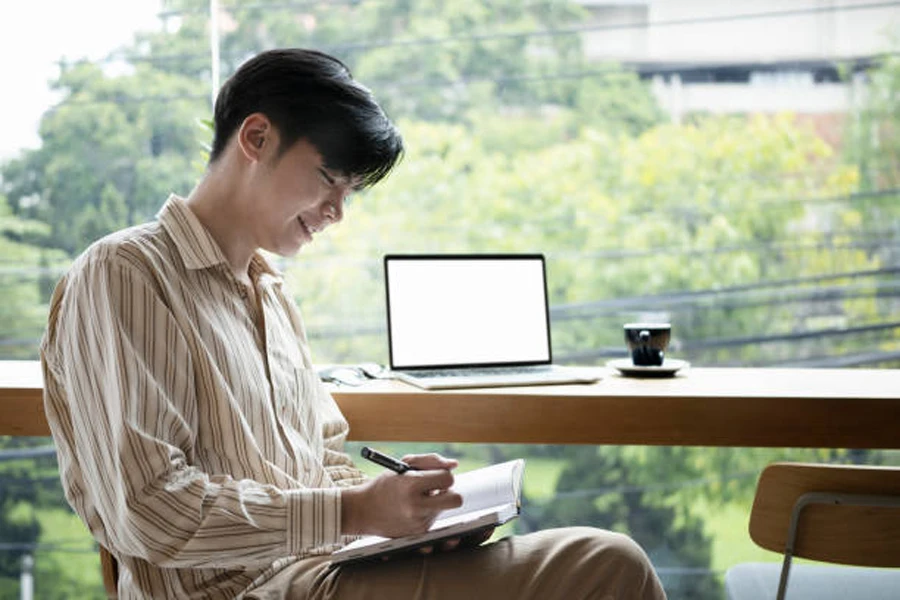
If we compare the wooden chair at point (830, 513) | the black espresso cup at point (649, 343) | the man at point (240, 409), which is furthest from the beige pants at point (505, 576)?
the black espresso cup at point (649, 343)

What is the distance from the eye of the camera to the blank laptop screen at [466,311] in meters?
2.18

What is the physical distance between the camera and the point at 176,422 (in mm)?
1242

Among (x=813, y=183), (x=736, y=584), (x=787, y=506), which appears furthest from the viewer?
(x=813, y=183)

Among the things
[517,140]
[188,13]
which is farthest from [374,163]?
[188,13]

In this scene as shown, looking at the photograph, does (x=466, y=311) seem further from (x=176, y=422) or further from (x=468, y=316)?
(x=176, y=422)

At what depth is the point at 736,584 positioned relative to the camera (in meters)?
1.73

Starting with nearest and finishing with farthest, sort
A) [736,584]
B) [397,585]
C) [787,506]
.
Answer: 1. [397,585]
2. [787,506]
3. [736,584]

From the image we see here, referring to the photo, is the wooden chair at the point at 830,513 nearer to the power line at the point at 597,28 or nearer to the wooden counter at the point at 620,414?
the wooden counter at the point at 620,414

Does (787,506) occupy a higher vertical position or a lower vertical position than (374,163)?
lower

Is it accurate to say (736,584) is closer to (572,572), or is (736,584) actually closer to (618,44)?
(572,572)

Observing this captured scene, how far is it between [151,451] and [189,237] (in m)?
Result: 0.33

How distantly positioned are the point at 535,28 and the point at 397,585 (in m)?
1.97

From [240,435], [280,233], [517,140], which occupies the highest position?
[517,140]

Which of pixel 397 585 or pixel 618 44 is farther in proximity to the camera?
pixel 618 44
